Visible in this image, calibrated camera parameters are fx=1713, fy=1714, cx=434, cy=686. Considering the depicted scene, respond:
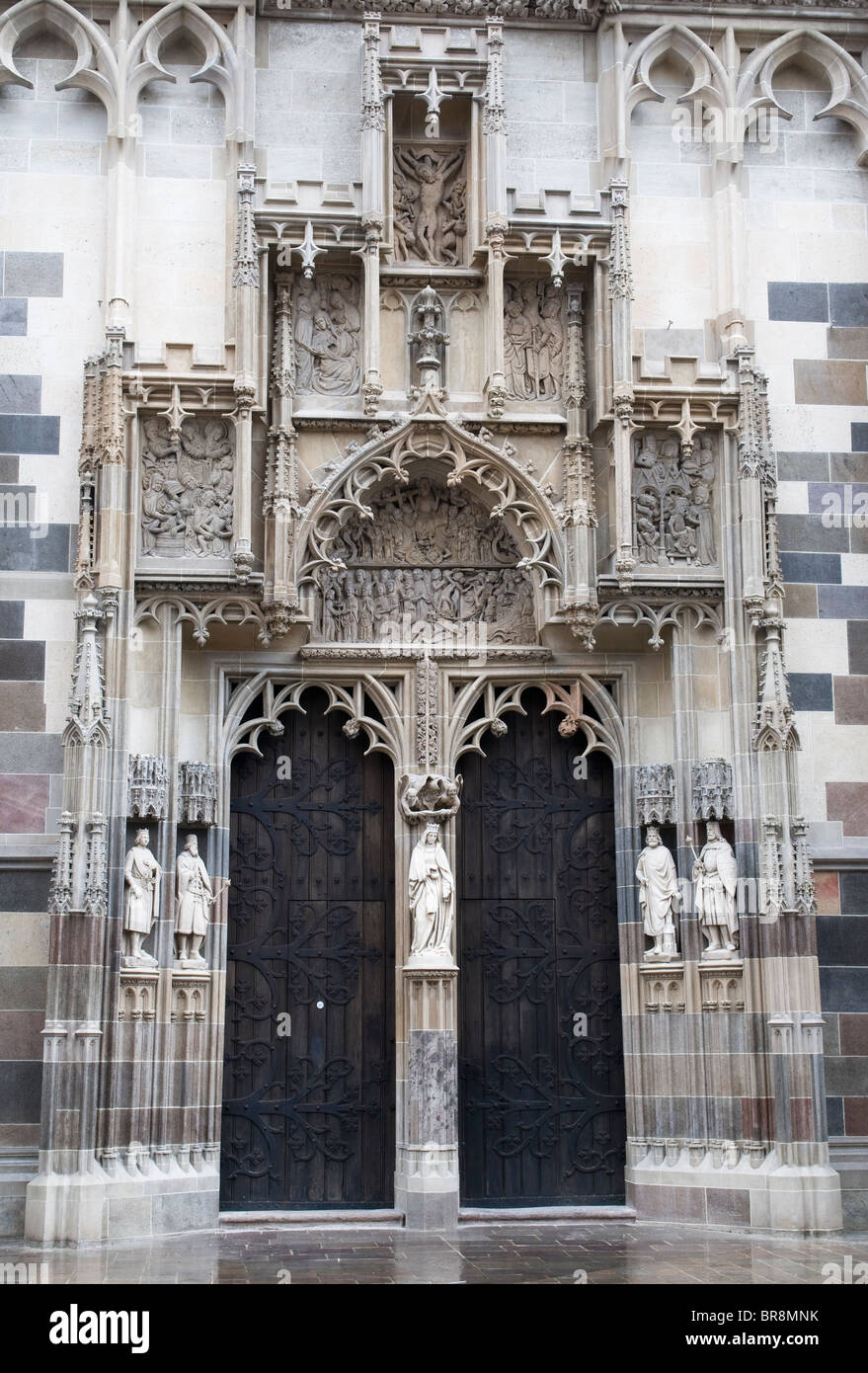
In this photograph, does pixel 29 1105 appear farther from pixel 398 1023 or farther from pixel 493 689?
pixel 493 689

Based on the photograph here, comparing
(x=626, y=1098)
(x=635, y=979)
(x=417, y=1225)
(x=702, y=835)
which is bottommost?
(x=417, y=1225)

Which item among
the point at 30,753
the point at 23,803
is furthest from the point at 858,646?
the point at 23,803

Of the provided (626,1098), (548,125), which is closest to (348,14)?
(548,125)

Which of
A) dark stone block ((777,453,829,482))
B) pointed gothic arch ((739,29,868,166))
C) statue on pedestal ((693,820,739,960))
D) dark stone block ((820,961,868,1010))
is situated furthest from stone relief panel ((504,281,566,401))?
dark stone block ((820,961,868,1010))

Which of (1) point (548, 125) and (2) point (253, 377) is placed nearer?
(2) point (253, 377)

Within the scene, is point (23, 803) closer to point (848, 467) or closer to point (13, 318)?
point (13, 318)

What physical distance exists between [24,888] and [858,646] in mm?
8109

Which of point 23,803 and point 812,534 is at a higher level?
point 812,534

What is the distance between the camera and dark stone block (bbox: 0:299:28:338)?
1623 cm

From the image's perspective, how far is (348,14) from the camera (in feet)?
55.8

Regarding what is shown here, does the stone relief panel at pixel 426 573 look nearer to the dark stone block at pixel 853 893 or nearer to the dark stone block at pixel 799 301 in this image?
the dark stone block at pixel 799 301

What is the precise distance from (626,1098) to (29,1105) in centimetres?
538

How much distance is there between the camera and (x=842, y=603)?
16.5 meters

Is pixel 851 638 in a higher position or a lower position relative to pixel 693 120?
lower
